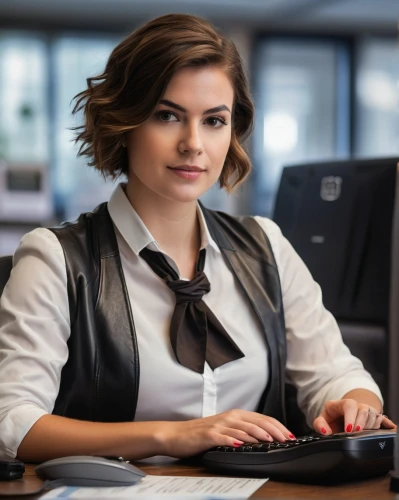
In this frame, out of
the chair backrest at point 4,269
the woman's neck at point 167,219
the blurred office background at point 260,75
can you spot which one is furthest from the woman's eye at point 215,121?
the blurred office background at point 260,75

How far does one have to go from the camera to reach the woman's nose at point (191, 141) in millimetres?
1471

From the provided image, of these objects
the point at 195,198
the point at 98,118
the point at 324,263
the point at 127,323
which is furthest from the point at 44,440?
the point at 324,263

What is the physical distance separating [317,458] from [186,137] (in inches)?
24.0

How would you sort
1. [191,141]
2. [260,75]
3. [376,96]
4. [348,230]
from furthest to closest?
[376,96]
[260,75]
[348,230]
[191,141]

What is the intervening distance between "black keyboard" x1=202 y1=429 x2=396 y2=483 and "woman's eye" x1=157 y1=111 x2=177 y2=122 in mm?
588

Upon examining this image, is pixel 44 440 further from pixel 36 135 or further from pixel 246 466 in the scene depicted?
pixel 36 135

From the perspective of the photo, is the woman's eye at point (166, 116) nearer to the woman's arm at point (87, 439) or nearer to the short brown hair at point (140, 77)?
the short brown hair at point (140, 77)

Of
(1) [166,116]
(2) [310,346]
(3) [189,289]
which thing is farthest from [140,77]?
(2) [310,346]

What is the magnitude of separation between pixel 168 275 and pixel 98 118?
0.32 meters

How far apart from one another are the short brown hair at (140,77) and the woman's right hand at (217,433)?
539mm

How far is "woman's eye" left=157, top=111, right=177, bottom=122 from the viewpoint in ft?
4.91

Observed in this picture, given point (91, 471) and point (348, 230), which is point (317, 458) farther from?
point (348, 230)

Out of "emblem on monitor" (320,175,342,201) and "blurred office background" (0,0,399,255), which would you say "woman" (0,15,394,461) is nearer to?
"emblem on monitor" (320,175,342,201)

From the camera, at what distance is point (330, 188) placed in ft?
7.27
